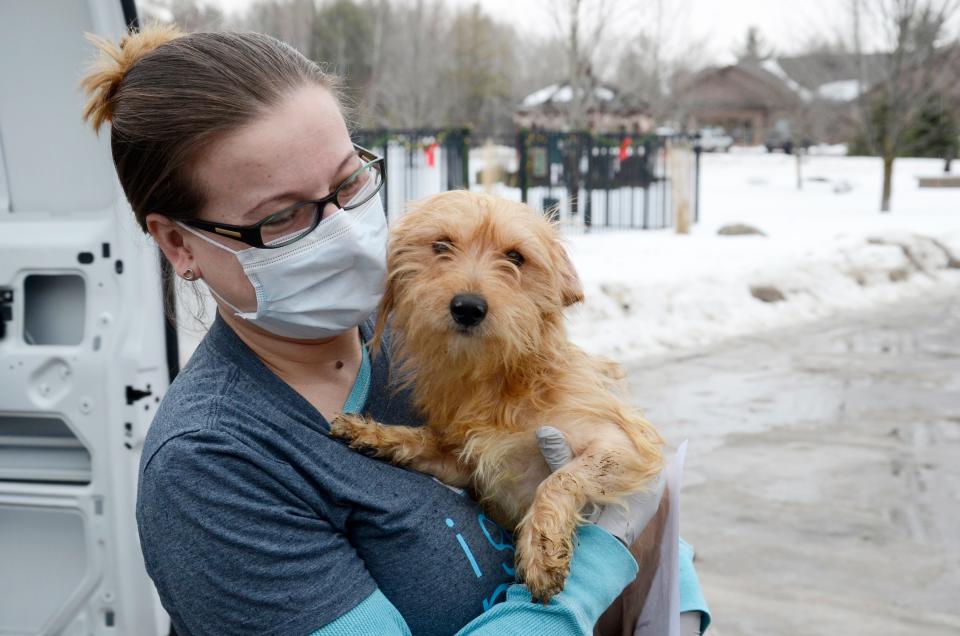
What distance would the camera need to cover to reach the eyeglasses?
78.3 inches

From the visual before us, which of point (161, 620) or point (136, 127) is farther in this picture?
point (161, 620)

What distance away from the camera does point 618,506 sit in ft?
7.04

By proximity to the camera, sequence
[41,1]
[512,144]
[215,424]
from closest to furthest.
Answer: [215,424] → [41,1] → [512,144]

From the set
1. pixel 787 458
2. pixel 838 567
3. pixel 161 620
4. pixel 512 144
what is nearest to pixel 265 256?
pixel 161 620

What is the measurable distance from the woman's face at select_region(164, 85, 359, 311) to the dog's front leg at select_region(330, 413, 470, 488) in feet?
1.29

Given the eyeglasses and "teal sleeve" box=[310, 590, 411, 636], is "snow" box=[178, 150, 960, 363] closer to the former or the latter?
the eyeglasses

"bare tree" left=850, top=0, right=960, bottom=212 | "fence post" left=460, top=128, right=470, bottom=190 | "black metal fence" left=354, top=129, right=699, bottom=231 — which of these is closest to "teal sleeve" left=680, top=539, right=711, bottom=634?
"black metal fence" left=354, top=129, right=699, bottom=231

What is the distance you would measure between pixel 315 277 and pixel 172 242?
0.31 meters

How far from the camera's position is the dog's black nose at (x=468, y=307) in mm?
2174

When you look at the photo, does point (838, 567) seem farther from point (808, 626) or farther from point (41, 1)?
point (41, 1)

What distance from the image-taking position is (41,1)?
9.75ft

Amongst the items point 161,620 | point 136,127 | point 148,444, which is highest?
point 136,127

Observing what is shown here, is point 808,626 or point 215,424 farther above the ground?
point 215,424

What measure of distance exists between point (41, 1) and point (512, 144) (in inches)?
624
